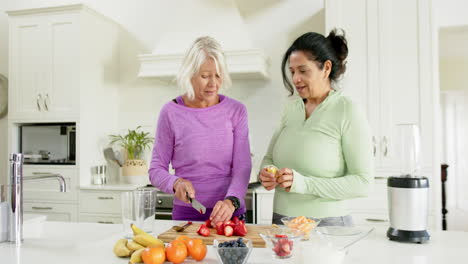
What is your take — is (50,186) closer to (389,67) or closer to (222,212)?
(222,212)

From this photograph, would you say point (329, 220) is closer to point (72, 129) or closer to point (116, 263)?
point (116, 263)

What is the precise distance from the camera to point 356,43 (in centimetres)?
307

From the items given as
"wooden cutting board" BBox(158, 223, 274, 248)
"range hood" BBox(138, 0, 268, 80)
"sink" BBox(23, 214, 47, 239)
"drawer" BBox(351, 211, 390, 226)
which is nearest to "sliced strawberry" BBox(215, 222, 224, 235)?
"wooden cutting board" BBox(158, 223, 274, 248)

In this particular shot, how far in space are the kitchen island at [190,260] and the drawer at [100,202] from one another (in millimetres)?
1736

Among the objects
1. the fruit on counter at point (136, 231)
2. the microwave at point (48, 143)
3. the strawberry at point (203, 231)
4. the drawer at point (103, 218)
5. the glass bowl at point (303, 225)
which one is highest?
the microwave at point (48, 143)

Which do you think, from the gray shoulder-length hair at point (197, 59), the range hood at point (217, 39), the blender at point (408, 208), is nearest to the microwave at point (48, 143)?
the range hood at point (217, 39)

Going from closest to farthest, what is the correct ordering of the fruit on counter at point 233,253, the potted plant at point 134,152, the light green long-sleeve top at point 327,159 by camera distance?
the fruit on counter at point 233,253
the light green long-sleeve top at point 327,159
the potted plant at point 134,152

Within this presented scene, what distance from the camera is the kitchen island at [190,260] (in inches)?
49.0

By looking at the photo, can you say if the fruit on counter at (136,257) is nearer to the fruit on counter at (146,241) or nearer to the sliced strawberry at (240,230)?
the fruit on counter at (146,241)

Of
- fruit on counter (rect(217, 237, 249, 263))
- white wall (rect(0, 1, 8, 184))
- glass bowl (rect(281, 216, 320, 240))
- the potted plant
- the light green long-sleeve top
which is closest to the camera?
fruit on counter (rect(217, 237, 249, 263))

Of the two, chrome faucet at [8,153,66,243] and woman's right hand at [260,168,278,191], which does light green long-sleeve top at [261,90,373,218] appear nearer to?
woman's right hand at [260,168,278,191]

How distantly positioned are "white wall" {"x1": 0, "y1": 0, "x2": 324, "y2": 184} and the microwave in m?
0.59

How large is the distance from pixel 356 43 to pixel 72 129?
7.70 ft

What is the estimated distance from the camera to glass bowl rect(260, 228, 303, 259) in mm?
1198
